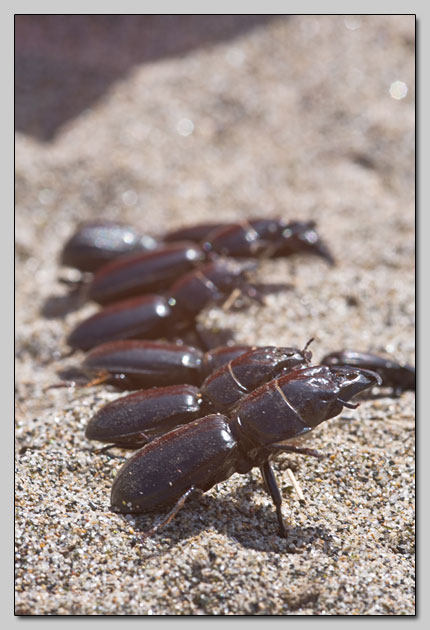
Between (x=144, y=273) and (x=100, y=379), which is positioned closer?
(x=100, y=379)

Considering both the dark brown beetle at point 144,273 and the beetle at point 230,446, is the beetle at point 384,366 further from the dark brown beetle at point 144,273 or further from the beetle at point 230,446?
the dark brown beetle at point 144,273

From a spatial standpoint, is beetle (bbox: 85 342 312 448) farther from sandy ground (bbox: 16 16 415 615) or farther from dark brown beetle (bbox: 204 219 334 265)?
dark brown beetle (bbox: 204 219 334 265)

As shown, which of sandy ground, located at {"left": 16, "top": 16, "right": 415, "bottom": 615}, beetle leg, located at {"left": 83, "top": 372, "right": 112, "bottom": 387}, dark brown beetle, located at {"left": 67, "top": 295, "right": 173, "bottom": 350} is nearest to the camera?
sandy ground, located at {"left": 16, "top": 16, "right": 415, "bottom": 615}

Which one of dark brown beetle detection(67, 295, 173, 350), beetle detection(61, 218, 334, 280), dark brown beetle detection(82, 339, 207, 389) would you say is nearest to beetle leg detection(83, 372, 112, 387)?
dark brown beetle detection(82, 339, 207, 389)

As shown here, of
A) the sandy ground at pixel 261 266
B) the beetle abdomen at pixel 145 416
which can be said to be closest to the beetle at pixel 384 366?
the sandy ground at pixel 261 266

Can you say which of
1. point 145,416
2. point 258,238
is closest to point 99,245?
point 258,238

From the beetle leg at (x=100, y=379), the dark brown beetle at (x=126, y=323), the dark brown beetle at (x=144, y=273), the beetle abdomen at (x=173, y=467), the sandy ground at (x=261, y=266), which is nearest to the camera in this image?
the sandy ground at (x=261, y=266)

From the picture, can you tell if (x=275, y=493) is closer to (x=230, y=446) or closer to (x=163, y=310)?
(x=230, y=446)
